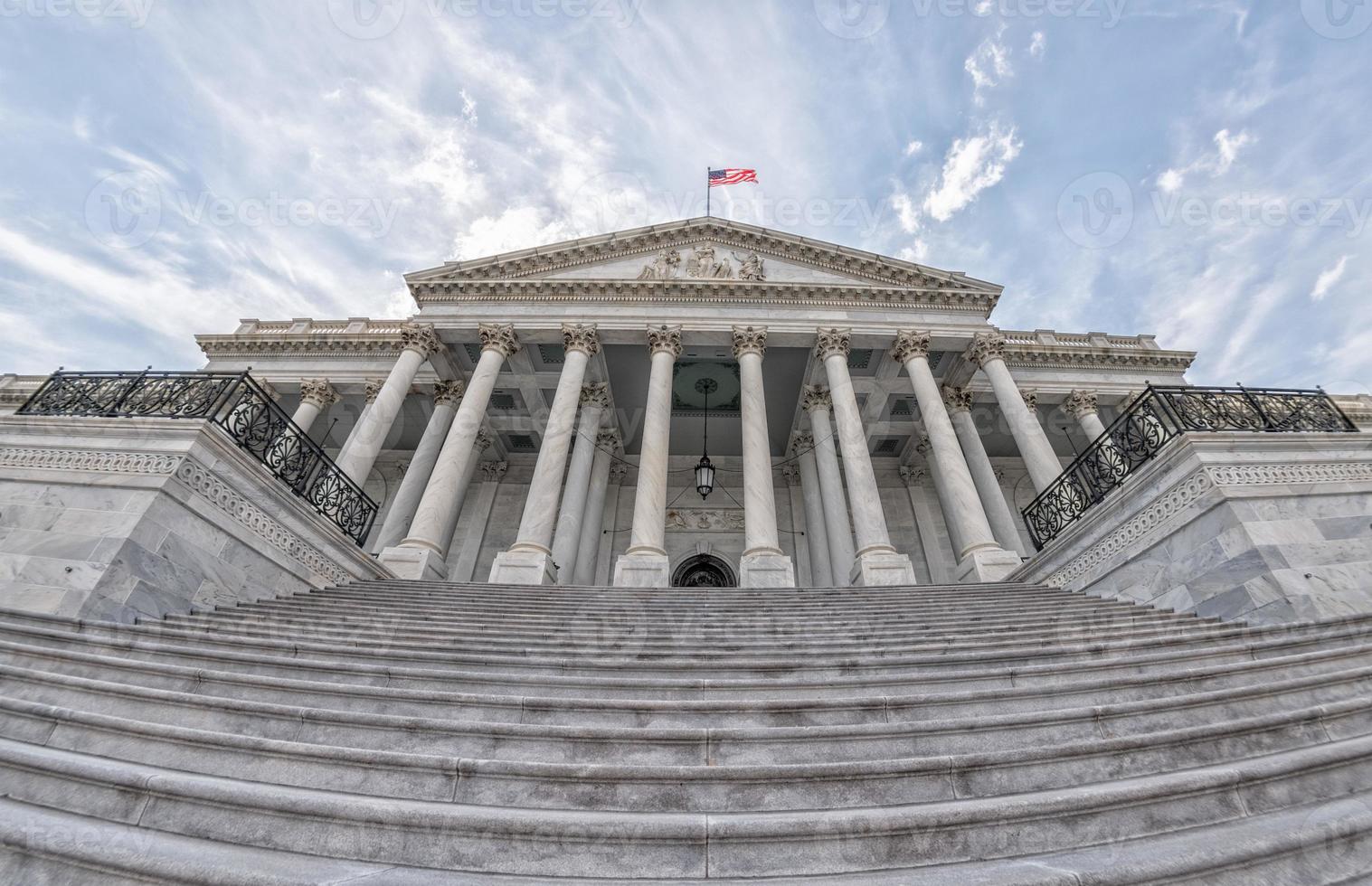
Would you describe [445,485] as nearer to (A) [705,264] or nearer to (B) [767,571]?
(B) [767,571]

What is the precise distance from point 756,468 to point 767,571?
9.37ft

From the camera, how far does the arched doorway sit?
2166 cm

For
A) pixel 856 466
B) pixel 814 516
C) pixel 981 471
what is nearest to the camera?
pixel 856 466

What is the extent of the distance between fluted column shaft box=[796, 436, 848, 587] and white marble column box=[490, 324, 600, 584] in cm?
871

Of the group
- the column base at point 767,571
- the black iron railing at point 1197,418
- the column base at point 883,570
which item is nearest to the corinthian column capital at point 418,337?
the column base at point 767,571

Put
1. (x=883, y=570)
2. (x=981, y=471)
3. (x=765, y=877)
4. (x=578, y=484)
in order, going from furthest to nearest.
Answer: (x=578, y=484) → (x=981, y=471) → (x=883, y=570) → (x=765, y=877)

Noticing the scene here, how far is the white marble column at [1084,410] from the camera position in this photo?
1897cm

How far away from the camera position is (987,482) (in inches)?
647

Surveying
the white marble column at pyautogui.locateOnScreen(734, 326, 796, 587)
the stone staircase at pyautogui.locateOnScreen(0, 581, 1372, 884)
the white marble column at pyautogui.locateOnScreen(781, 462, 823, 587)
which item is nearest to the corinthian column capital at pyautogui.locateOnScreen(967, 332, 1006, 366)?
the white marble column at pyautogui.locateOnScreen(734, 326, 796, 587)

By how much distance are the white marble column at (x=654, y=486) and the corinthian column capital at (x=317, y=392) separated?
12.8m

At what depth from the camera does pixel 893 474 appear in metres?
23.0

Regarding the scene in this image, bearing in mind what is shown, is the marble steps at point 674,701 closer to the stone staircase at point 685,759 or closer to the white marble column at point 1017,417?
the stone staircase at point 685,759

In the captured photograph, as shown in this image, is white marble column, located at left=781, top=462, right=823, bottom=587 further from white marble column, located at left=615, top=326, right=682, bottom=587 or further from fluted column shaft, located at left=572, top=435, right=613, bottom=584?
white marble column, located at left=615, top=326, right=682, bottom=587

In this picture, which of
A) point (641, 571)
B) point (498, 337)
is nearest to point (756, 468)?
point (641, 571)
